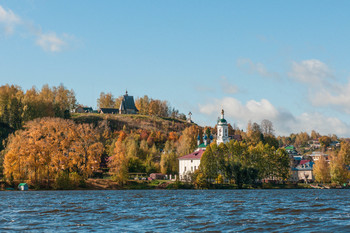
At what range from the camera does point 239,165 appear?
113688 mm

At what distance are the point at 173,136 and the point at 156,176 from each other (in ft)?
233

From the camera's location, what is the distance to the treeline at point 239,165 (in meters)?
113

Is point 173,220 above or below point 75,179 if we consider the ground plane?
below

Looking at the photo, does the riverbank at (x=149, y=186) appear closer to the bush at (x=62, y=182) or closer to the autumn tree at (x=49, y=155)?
the bush at (x=62, y=182)

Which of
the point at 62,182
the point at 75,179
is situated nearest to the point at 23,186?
the point at 62,182

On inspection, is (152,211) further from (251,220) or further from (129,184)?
(129,184)

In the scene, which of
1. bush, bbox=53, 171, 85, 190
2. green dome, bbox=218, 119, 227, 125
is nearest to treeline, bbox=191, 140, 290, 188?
bush, bbox=53, 171, 85, 190

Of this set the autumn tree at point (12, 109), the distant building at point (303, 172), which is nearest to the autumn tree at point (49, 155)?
the autumn tree at point (12, 109)

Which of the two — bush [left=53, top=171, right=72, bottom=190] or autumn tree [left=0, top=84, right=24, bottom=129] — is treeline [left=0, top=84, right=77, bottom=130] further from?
bush [left=53, top=171, right=72, bottom=190]

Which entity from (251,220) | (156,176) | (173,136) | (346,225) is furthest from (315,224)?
(173,136)

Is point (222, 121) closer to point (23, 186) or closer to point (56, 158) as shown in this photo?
point (56, 158)

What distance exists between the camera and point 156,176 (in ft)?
400

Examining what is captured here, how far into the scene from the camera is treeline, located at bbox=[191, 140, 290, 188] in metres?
113

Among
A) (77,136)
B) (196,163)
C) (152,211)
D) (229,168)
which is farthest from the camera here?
(196,163)
